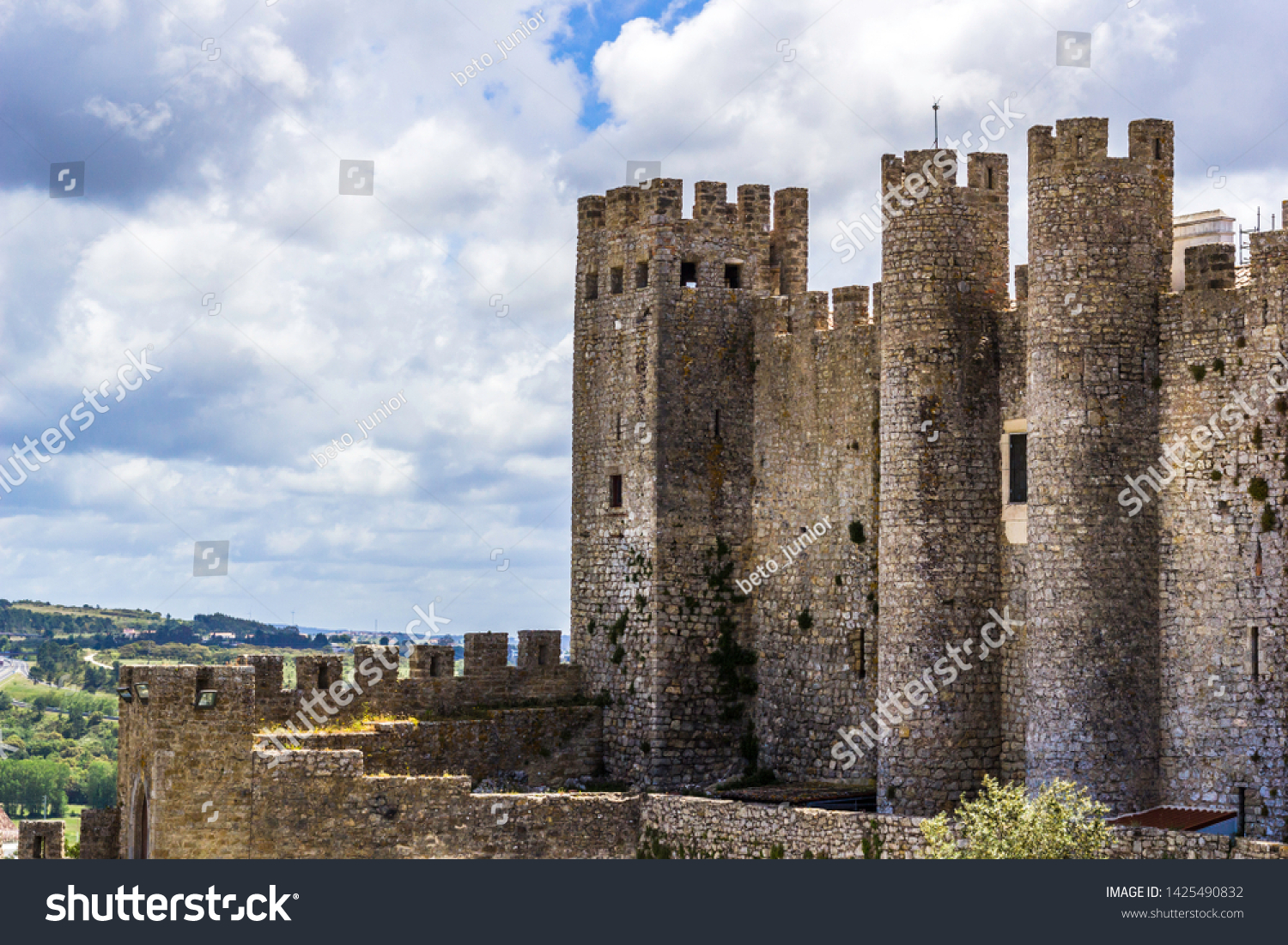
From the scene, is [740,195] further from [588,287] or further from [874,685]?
[874,685]

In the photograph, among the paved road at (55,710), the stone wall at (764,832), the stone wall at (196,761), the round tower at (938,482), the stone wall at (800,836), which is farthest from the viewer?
the paved road at (55,710)

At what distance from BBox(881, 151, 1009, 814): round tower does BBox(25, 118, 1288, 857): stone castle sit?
0.05m

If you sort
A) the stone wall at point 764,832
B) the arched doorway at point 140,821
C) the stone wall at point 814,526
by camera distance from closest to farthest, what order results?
the stone wall at point 764,832 < the arched doorway at point 140,821 < the stone wall at point 814,526

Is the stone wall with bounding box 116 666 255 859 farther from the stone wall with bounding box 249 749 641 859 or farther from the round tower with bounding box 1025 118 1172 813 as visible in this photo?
the round tower with bounding box 1025 118 1172 813

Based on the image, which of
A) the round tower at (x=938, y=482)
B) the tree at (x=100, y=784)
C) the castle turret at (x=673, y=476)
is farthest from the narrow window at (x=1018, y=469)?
the tree at (x=100, y=784)

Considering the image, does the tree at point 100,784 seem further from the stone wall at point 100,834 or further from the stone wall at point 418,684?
the stone wall at point 100,834

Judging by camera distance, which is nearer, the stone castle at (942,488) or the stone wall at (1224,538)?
the stone wall at (1224,538)

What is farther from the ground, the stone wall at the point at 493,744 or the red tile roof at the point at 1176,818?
the stone wall at the point at 493,744

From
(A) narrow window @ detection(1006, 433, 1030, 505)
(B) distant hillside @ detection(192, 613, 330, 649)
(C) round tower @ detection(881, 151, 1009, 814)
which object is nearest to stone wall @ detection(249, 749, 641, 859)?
(C) round tower @ detection(881, 151, 1009, 814)

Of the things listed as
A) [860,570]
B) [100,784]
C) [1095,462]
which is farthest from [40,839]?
[100,784]

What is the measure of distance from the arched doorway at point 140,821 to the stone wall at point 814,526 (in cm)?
1088

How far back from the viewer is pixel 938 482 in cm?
2984

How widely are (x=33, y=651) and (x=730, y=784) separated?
4357 inches

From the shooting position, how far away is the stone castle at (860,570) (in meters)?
27.3
